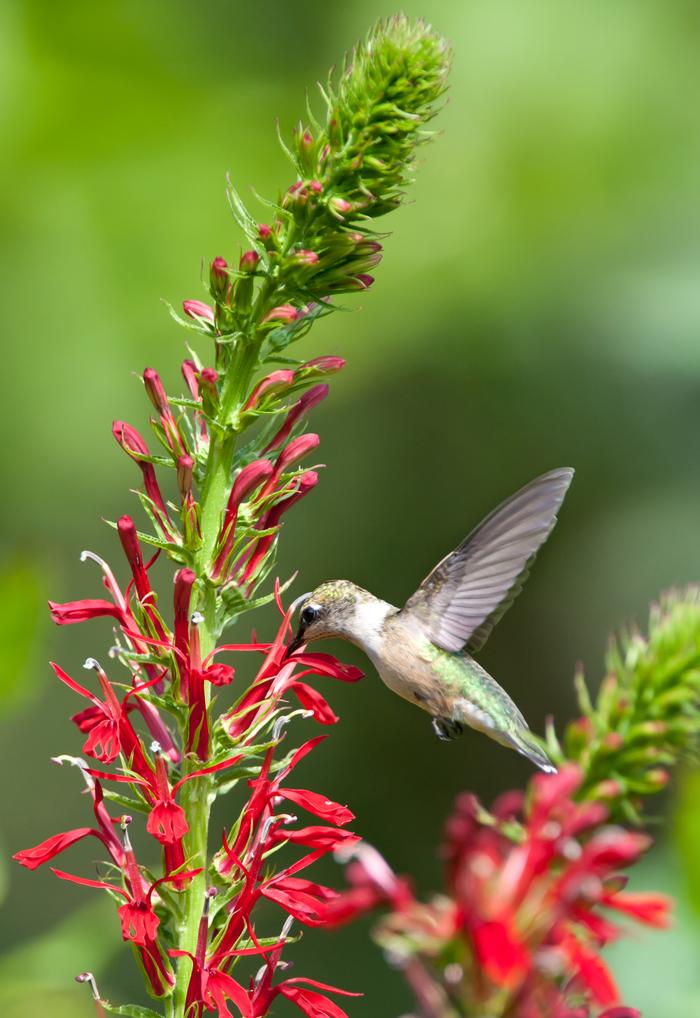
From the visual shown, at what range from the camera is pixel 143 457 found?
1497 mm

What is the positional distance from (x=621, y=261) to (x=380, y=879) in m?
3.58

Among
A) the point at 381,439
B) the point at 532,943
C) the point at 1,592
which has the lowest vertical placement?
the point at 532,943

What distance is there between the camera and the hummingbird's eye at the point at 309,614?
78.0 inches

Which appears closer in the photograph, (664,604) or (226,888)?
(664,604)

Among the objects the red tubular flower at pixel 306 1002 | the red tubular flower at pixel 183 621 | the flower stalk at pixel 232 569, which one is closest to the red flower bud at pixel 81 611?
the flower stalk at pixel 232 569

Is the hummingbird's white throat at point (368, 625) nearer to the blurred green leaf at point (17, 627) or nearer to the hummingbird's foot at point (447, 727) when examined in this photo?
the hummingbird's foot at point (447, 727)

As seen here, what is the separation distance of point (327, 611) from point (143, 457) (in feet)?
1.99

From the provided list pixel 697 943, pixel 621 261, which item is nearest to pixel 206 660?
pixel 697 943

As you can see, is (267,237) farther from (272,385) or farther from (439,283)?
(439,283)

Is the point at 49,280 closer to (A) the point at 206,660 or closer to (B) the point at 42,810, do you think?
(B) the point at 42,810

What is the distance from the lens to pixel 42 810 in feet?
17.2

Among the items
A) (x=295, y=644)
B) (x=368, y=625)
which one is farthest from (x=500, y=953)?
(x=368, y=625)

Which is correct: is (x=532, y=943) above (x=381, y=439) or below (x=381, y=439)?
below

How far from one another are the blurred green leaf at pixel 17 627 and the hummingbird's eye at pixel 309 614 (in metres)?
0.41
